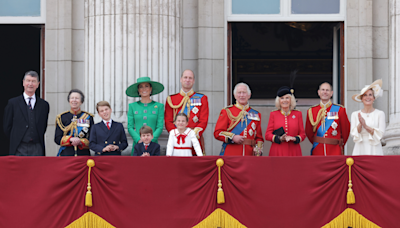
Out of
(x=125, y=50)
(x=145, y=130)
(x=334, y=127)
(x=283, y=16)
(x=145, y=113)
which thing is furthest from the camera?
(x=283, y=16)

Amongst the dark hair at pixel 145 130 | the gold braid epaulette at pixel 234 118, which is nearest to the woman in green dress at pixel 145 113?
the dark hair at pixel 145 130

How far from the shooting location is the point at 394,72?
32.2 feet

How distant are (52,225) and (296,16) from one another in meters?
5.86

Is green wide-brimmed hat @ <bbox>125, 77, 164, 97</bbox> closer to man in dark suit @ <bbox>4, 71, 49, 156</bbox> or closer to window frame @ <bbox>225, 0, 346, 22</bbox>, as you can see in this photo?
man in dark suit @ <bbox>4, 71, 49, 156</bbox>

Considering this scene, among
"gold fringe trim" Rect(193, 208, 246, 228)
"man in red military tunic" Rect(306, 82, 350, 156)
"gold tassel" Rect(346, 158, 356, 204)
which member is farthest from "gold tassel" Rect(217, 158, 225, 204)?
"man in red military tunic" Rect(306, 82, 350, 156)

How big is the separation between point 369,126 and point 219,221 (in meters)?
2.58

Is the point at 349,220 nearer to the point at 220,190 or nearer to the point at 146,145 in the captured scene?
the point at 220,190

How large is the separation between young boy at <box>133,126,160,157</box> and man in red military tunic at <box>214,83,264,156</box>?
3.21 feet

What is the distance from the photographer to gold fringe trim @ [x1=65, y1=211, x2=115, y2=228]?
6867mm

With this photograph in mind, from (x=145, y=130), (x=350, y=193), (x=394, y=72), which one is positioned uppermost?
(x=394, y=72)

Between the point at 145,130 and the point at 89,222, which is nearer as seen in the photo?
the point at 89,222

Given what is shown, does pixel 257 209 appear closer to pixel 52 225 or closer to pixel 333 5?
pixel 52 225

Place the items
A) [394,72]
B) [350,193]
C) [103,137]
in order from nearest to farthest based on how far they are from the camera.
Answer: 1. [350,193]
2. [103,137]
3. [394,72]

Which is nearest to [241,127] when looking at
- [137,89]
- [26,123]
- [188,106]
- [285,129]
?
[285,129]
